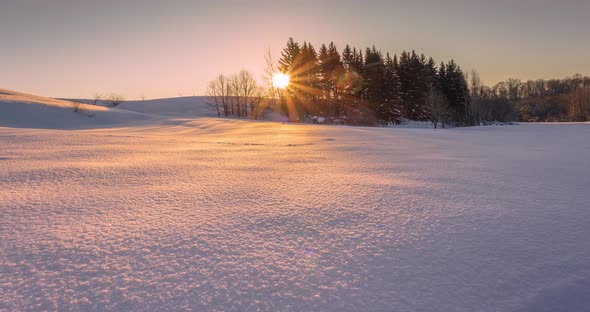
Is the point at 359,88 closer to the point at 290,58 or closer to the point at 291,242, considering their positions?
the point at 290,58

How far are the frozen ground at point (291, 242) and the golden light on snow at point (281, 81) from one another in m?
36.2

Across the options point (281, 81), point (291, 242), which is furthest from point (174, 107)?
point (291, 242)

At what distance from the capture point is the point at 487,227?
1.75 meters

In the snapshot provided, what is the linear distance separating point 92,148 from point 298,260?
4817mm

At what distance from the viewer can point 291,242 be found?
62.4 inches

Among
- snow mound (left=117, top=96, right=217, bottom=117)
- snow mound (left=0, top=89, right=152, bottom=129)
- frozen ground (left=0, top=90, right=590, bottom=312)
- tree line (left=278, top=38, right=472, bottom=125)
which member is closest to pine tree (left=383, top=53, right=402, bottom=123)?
tree line (left=278, top=38, right=472, bottom=125)

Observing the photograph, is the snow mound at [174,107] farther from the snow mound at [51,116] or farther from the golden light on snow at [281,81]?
the snow mound at [51,116]

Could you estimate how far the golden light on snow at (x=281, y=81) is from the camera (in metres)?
38.0

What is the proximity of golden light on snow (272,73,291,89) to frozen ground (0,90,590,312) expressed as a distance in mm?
36175

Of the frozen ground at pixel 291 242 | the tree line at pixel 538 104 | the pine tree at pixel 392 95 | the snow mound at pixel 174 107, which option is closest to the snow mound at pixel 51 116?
the frozen ground at pixel 291 242

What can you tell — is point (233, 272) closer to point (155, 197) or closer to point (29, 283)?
point (29, 283)

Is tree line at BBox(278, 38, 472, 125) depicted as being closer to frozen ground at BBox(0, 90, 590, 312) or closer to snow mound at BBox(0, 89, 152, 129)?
snow mound at BBox(0, 89, 152, 129)

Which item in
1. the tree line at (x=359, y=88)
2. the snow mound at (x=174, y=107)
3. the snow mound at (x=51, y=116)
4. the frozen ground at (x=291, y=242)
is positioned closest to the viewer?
the frozen ground at (x=291, y=242)

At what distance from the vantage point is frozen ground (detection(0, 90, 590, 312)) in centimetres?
114
